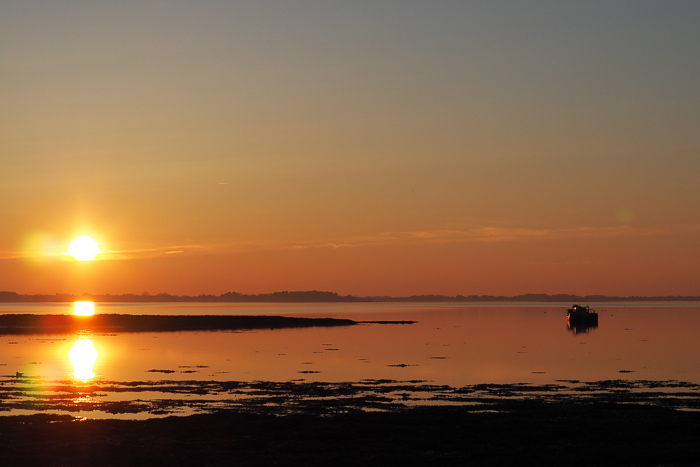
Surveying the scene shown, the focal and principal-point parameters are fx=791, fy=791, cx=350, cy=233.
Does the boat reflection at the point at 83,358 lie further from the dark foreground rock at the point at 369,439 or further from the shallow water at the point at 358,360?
the dark foreground rock at the point at 369,439

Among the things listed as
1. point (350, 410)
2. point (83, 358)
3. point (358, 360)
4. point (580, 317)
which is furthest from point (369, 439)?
point (580, 317)

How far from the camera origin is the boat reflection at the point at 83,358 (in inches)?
1700

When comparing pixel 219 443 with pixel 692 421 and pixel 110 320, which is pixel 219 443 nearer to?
pixel 692 421

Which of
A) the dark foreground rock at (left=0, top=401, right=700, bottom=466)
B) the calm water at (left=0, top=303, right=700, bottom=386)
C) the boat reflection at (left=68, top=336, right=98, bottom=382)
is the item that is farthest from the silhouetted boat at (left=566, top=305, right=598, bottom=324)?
the dark foreground rock at (left=0, top=401, right=700, bottom=466)

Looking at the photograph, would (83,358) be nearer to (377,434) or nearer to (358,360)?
(358,360)

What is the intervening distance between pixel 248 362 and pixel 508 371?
1780cm

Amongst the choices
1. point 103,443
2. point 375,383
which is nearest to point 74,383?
point 375,383

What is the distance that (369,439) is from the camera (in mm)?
22094

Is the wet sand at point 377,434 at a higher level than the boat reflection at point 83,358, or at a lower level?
higher

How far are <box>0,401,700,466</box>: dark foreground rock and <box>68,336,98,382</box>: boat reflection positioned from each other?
18.4 m

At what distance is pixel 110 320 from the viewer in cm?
13125

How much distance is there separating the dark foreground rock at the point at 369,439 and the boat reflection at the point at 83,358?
18.4 metres

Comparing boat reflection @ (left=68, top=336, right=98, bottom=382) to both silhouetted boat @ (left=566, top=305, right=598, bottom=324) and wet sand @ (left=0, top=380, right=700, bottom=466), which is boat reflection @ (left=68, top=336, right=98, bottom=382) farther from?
silhouetted boat @ (left=566, top=305, right=598, bottom=324)

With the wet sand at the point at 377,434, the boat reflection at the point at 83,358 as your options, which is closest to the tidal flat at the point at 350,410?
the wet sand at the point at 377,434
